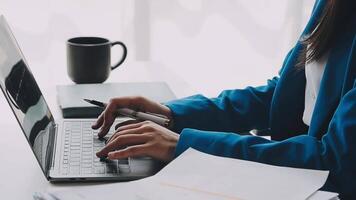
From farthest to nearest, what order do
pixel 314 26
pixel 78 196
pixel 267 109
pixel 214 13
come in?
1. pixel 214 13
2. pixel 267 109
3. pixel 314 26
4. pixel 78 196

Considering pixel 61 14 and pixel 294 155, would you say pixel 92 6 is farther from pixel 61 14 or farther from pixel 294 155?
pixel 294 155

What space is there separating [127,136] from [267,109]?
0.44 m

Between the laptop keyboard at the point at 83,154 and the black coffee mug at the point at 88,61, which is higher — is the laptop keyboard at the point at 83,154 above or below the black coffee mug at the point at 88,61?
below

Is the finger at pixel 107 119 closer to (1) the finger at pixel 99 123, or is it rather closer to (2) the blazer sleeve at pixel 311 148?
(1) the finger at pixel 99 123

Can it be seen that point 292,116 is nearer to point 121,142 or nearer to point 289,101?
point 289,101

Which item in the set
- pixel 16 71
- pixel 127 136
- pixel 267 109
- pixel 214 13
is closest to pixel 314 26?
pixel 267 109

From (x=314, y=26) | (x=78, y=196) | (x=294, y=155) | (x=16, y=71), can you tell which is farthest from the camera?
(x=314, y=26)

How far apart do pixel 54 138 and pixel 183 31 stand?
1.14 m

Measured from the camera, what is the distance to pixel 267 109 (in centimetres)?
130

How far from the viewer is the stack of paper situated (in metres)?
0.77

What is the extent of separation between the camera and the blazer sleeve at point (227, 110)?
3.89 feet

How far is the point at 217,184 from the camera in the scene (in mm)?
800

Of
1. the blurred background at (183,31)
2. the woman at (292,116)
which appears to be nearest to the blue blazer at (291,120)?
the woman at (292,116)

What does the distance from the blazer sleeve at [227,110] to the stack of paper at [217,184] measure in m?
0.31
